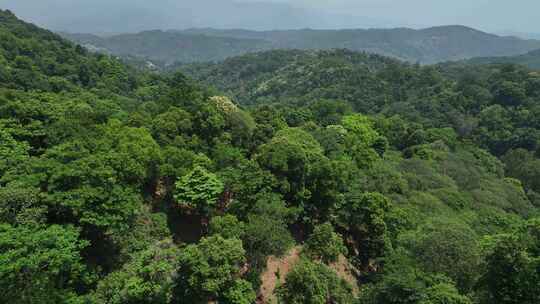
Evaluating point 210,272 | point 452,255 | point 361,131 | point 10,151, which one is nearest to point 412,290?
point 452,255

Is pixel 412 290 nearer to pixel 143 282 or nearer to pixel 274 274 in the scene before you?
pixel 274 274

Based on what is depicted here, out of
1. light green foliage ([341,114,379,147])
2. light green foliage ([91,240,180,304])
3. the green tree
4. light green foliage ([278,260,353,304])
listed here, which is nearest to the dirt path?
light green foliage ([278,260,353,304])

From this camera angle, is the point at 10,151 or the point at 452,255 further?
the point at 10,151

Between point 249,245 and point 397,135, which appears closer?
point 249,245

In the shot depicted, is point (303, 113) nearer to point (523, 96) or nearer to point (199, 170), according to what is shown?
point (199, 170)

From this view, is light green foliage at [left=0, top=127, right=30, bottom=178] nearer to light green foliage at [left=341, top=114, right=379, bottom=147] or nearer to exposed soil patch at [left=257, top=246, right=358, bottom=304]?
exposed soil patch at [left=257, top=246, right=358, bottom=304]

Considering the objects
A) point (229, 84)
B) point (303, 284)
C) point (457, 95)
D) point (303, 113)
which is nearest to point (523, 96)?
point (457, 95)

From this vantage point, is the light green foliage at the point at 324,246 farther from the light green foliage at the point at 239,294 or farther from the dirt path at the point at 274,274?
the light green foliage at the point at 239,294
